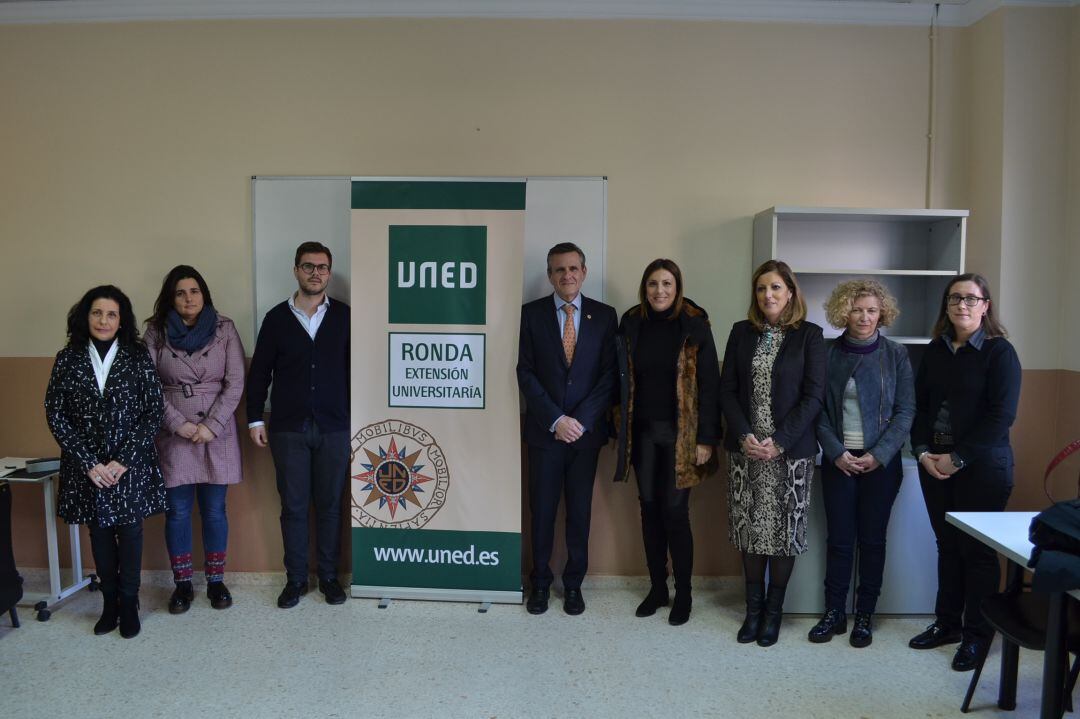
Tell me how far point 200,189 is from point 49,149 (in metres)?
0.82

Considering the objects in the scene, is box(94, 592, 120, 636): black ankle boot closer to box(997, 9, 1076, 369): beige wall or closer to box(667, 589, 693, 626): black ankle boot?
box(667, 589, 693, 626): black ankle boot

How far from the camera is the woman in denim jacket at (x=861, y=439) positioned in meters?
2.87

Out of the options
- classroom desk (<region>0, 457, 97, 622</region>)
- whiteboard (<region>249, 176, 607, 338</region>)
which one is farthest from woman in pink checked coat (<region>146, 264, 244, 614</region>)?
classroom desk (<region>0, 457, 97, 622</region>)

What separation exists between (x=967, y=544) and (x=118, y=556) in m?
3.61

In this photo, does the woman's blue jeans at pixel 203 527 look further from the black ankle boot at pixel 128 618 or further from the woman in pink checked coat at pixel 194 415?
the black ankle boot at pixel 128 618

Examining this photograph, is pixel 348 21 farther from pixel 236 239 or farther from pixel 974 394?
pixel 974 394

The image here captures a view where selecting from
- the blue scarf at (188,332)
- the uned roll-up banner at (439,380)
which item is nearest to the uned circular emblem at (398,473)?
the uned roll-up banner at (439,380)

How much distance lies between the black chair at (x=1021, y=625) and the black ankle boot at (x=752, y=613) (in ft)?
2.62

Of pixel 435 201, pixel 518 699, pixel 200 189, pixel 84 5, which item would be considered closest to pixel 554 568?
pixel 518 699

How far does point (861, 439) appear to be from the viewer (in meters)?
2.88

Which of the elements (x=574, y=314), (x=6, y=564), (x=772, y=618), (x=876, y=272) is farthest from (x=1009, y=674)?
(x=6, y=564)

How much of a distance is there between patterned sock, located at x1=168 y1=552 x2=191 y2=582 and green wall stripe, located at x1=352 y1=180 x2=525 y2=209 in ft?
6.15

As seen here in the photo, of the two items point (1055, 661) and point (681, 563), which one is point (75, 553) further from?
point (1055, 661)

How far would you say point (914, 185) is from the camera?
352cm
